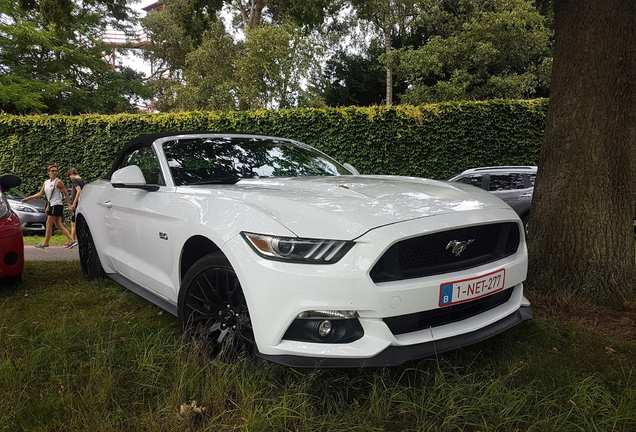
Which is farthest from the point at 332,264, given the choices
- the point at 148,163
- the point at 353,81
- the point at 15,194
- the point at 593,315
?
the point at 353,81

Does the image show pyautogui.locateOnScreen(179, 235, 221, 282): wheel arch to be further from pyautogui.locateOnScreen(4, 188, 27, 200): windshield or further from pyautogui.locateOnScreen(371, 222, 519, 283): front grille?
pyautogui.locateOnScreen(4, 188, 27, 200): windshield

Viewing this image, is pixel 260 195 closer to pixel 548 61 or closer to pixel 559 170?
pixel 559 170

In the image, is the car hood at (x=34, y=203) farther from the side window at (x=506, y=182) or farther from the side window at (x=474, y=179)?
the side window at (x=506, y=182)

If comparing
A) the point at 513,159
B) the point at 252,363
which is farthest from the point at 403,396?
the point at 513,159

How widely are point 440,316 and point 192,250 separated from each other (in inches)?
58.8

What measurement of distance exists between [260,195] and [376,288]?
2.79 ft

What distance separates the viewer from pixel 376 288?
191 cm

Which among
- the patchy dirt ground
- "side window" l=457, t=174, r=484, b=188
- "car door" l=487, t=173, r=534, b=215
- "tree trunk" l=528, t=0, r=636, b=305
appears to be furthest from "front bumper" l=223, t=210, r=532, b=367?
"side window" l=457, t=174, r=484, b=188

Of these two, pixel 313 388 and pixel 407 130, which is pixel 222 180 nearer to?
pixel 313 388

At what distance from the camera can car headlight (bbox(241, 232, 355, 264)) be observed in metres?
1.96

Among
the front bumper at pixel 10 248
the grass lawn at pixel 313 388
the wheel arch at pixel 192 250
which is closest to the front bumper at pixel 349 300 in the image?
the grass lawn at pixel 313 388

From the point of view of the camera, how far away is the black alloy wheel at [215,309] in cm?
222

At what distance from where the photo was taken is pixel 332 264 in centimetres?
193

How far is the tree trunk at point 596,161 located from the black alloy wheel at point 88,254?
405 cm
